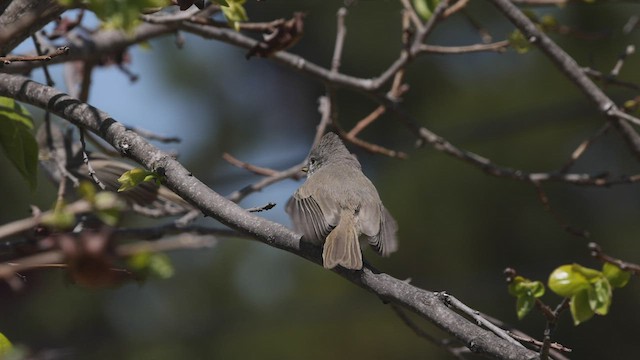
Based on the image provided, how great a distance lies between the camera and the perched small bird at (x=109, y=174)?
3.58 m

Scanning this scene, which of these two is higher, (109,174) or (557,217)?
(557,217)

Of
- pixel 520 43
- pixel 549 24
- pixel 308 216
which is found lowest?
pixel 308 216

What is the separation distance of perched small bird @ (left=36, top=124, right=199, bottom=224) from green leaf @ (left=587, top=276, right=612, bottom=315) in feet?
6.09

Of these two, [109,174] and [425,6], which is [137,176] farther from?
[109,174]

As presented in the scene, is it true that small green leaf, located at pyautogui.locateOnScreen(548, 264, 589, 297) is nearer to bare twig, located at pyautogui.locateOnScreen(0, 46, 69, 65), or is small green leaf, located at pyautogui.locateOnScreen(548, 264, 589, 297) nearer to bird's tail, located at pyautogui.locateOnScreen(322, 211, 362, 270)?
bird's tail, located at pyautogui.locateOnScreen(322, 211, 362, 270)

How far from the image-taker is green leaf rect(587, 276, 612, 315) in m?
2.01

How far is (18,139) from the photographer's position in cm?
249

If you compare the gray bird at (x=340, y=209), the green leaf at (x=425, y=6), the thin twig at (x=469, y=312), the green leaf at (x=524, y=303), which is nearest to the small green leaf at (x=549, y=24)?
the green leaf at (x=425, y=6)

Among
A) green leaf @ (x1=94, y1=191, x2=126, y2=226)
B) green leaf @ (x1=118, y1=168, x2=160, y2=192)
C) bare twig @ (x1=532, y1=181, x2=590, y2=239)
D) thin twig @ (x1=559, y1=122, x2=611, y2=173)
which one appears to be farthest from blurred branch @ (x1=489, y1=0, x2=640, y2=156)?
green leaf @ (x1=94, y1=191, x2=126, y2=226)

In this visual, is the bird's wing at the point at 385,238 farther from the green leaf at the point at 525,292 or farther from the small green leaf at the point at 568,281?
the small green leaf at the point at 568,281

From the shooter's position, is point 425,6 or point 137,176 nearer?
point 137,176

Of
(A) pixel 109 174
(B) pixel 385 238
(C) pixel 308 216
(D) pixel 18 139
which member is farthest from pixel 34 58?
(A) pixel 109 174

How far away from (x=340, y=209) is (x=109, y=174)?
1354 mm

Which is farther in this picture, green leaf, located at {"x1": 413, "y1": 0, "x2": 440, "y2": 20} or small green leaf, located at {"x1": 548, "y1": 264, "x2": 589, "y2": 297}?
green leaf, located at {"x1": 413, "y1": 0, "x2": 440, "y2": 20}
